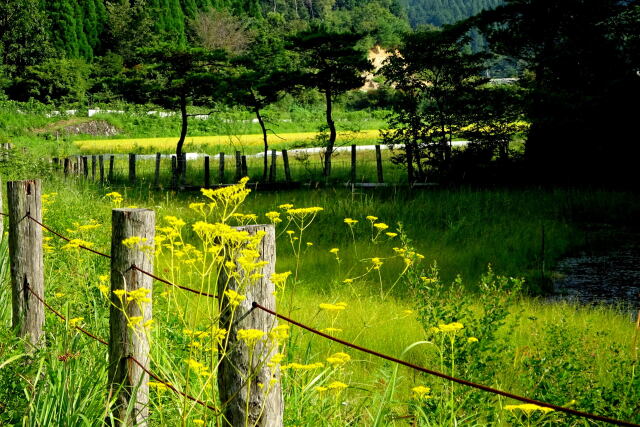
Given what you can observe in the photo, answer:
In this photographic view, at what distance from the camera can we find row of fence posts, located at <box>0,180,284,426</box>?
1.89 m

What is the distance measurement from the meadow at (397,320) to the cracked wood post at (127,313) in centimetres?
8

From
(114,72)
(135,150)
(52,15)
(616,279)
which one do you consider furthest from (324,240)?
(52,15)

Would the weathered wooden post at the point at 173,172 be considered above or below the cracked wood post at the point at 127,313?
above

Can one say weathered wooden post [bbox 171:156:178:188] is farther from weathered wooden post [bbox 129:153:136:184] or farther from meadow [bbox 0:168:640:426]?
Result: meadow [bbox 0:168:640:426]

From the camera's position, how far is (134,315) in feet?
7.84

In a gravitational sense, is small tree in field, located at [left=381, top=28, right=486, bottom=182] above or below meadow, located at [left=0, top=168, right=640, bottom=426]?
above

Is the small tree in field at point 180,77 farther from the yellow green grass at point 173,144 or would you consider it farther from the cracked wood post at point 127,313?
the cracked wood post at point 127,313

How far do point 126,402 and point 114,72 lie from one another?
40.9 meters

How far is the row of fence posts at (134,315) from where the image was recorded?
1.89m

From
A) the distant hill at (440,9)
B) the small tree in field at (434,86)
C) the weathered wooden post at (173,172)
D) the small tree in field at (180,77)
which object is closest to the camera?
the small tree in field at (434,86)

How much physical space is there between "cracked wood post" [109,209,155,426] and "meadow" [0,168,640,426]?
81 millimetres

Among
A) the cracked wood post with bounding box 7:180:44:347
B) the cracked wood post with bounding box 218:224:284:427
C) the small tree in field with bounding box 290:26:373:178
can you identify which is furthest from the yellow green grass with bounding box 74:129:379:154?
the cracked wood post with bounding box 218:224:284:427

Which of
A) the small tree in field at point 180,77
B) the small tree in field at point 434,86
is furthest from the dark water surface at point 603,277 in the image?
the small tree in field at point 180,77

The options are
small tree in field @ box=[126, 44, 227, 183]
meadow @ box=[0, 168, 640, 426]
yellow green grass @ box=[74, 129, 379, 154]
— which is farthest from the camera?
yellow green grass @ box=[74, 129, 379, 154]
